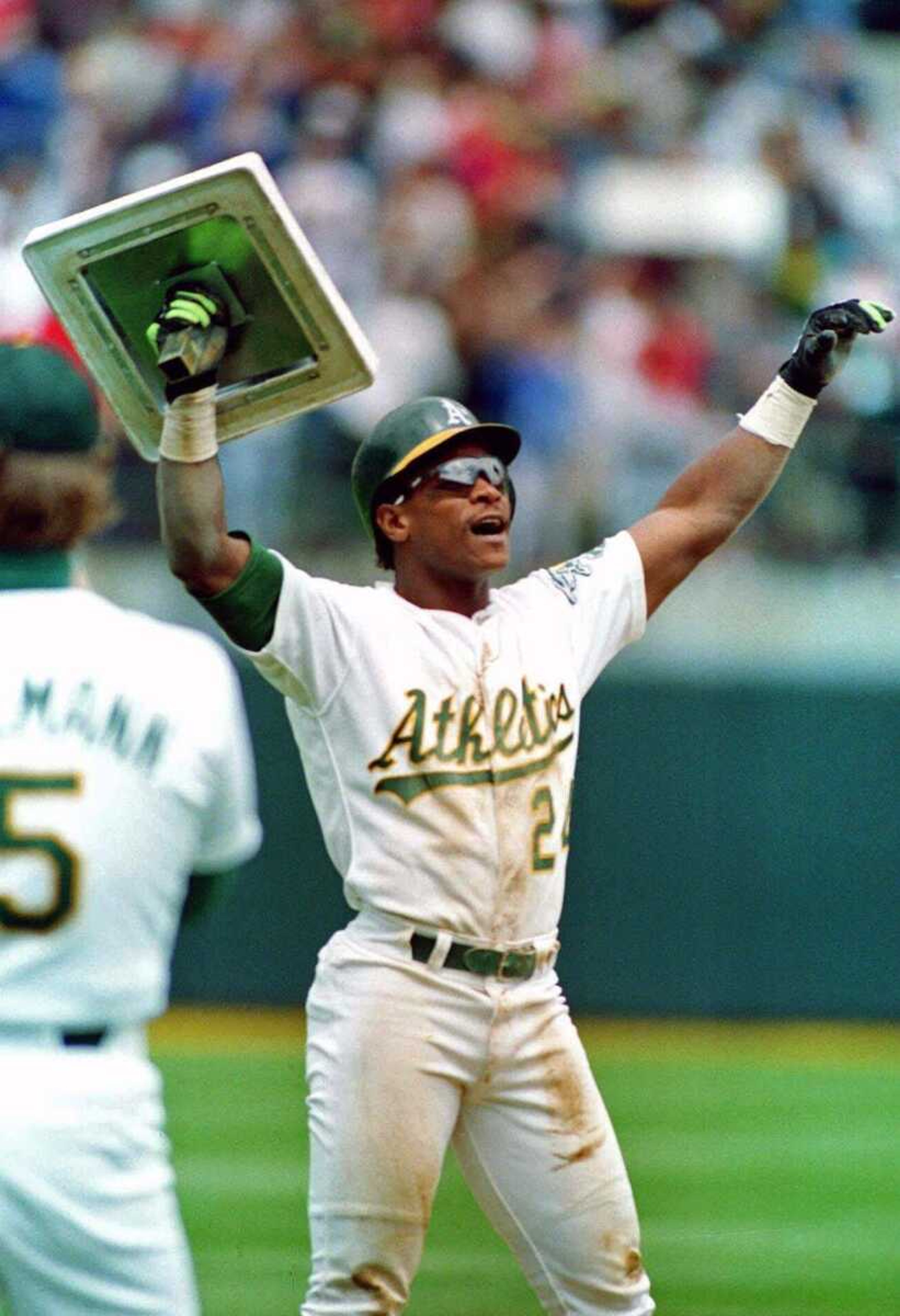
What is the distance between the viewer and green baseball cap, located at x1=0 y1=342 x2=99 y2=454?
3.28 m

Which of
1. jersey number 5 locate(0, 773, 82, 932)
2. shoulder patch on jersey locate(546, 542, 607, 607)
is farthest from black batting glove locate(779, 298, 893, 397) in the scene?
jersey number 5 locate(0, 773, 82, 932)

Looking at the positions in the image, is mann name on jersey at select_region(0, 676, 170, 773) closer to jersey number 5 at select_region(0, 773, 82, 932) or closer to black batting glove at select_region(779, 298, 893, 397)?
jersey number 5 at select_region(0, 773, 82, 932)

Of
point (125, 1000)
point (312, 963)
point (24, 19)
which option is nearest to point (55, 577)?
point (125, 1000)

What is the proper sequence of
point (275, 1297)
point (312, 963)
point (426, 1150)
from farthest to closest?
point (312, 963) < point (275, 1297) < point (426, 1150)

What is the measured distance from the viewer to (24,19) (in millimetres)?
11656

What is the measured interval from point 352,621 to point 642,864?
18.3 ft

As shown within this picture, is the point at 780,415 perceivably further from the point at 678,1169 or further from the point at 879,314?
the point at 678,1169

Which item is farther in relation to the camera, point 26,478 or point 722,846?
point 722,846

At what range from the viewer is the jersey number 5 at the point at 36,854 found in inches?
123

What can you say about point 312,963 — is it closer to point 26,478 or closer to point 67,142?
point 67,142

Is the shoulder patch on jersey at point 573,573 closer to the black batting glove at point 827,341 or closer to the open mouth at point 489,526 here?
the open mouth at point 489,526

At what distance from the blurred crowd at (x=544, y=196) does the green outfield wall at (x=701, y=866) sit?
2.70 ft

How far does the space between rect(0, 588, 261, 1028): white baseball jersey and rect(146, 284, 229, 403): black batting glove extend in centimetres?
99

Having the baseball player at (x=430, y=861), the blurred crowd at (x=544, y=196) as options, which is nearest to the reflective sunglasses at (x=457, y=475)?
the baseball player at (x=430, y=861)
